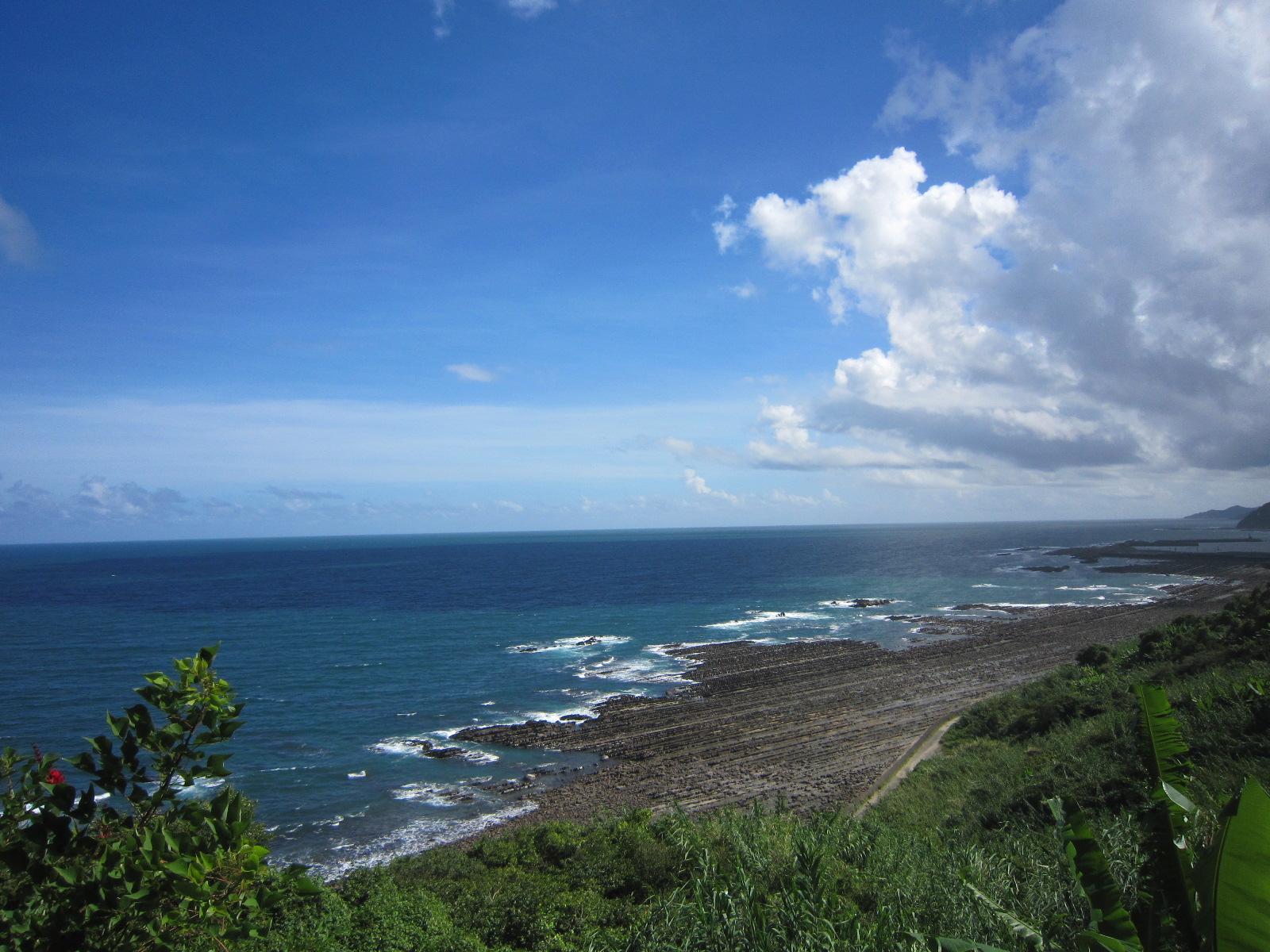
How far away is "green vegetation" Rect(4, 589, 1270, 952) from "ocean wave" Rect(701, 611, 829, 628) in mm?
36396

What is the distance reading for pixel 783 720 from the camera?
105 feet

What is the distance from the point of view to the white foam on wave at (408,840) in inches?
768

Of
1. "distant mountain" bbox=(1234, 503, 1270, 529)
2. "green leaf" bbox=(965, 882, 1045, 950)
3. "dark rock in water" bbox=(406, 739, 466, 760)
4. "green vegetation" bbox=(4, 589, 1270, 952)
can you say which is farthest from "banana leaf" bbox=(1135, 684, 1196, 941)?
"distant mountain" bbox=(1234, 503, 1270, 529)

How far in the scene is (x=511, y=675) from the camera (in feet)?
136

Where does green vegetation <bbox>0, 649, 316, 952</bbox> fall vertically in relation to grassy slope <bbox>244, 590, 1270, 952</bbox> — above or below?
above

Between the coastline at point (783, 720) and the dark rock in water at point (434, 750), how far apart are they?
1.61 m

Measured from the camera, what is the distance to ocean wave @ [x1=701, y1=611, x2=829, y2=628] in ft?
188

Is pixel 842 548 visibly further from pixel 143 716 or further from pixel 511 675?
pixel 143 716

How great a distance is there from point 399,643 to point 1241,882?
51528mm

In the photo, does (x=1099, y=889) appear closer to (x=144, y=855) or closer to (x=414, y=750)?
(x=144, y=855)

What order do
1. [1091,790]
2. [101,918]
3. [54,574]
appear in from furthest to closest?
[54,574] → [1091,790] → [101,918]

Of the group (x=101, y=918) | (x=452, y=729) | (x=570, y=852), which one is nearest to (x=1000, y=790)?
(x=570, y=852)

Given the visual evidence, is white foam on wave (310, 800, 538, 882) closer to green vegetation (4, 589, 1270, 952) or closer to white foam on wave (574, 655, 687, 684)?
green vegetation (4, 589, 1270, 952)

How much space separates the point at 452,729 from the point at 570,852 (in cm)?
1945
